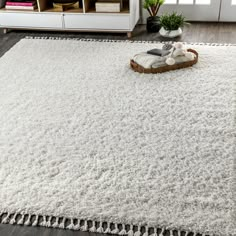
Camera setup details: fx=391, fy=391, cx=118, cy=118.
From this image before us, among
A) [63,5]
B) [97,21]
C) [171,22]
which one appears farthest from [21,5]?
[171,22]

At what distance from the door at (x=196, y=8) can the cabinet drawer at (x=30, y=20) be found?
117cm

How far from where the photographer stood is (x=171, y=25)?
3750 millimetres

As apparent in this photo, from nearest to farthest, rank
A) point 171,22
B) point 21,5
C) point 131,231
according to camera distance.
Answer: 1. point 131,231
2. point 171,22
3. point 21,5

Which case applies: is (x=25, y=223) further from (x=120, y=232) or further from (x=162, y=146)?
(x=162, y=146)

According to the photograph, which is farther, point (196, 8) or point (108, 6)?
point (196, 8)

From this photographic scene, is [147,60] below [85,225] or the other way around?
the other way around

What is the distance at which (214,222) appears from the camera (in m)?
1.72

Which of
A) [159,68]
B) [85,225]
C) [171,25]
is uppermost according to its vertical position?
[171,25]

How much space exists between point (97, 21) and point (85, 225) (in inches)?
102

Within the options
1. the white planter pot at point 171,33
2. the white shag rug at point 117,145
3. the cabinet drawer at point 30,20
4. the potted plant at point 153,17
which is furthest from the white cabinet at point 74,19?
the white shag rug at point 117,145

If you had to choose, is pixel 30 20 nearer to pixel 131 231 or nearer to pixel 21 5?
pixel 21 5

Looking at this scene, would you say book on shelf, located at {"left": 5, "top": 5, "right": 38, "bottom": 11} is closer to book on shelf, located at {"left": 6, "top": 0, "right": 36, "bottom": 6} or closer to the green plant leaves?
book on shelf, located at {"left": 6, "top": 0, "right": 36, "bottom": 6}

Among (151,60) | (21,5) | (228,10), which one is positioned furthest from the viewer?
(228,10)

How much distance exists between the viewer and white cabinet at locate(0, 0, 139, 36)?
3.85 m
